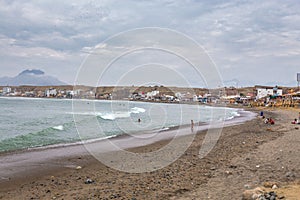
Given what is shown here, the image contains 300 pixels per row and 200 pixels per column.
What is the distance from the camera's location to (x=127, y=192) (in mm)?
8391

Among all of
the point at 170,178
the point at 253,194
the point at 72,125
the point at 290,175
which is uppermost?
the point at 253,194

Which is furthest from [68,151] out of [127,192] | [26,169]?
[127,192]

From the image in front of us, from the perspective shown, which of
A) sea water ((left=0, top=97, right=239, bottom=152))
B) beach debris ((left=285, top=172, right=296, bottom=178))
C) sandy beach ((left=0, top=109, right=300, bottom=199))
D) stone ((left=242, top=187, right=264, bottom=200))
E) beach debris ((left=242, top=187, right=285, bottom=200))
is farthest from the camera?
sea water ((left=0, top=97, right=239, bottom=152))

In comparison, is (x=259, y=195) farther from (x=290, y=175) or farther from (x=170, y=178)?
(x=170, y=178)

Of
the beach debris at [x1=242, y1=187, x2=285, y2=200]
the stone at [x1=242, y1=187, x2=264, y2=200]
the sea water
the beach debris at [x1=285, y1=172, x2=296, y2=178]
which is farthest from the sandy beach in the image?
the sea water

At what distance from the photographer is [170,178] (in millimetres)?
9703

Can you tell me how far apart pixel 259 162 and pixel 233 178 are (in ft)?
8.81

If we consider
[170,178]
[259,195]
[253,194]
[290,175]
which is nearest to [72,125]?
[170,178]

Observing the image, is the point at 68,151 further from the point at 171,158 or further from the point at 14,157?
the point at 171,158

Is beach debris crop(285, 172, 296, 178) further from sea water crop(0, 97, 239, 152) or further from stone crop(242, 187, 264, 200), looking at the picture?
sea water crop(0, 97, 239, 152)

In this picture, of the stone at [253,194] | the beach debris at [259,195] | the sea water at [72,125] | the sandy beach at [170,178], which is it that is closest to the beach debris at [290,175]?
the sandy beach at [170,178]

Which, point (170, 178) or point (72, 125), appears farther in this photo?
point (72, 125)

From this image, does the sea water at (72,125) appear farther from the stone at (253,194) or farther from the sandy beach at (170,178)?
the stone at (253,194)

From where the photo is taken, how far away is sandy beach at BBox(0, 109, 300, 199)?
8078 millimetres
